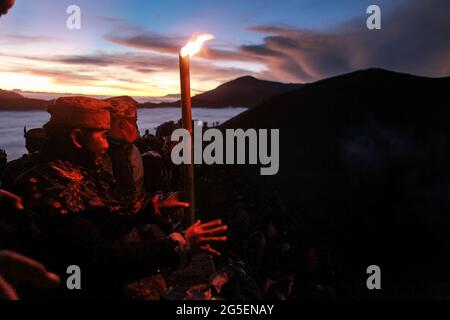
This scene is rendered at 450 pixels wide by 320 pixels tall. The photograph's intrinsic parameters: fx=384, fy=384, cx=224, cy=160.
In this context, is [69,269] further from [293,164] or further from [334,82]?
[334,82]

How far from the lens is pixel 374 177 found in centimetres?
972

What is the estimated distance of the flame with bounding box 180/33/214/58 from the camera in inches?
74.4

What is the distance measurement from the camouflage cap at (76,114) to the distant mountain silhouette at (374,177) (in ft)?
22.1

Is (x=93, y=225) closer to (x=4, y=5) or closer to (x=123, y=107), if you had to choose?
(x=4, y=5)

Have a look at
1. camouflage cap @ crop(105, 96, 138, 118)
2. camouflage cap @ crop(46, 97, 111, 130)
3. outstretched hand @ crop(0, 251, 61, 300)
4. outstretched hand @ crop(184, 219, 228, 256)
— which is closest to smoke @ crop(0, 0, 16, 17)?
camouflage cap @ crop(46, 97, 111, 130)

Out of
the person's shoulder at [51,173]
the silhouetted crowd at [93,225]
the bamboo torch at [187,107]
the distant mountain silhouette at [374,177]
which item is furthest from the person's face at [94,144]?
the distant mountain silhouette at [374,177]

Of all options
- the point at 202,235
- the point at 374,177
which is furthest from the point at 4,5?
the point at 374,177

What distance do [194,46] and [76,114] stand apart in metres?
0.86

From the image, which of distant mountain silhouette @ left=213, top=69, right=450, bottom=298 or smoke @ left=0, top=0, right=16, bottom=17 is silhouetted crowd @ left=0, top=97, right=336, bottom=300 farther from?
distant mountain silhouette @ left=213, top=69, right=450, bottom=298

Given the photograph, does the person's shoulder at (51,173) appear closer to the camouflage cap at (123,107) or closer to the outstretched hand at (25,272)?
the outstretched hand at (25,272)

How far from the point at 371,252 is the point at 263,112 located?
475 cm

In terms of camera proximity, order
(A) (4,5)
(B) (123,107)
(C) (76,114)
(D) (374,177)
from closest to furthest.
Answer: (A) (4,5) < (C) (76,114) < (B) (123,107) < (D) (374,177)

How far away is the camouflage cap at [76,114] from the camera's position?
2289 mm
